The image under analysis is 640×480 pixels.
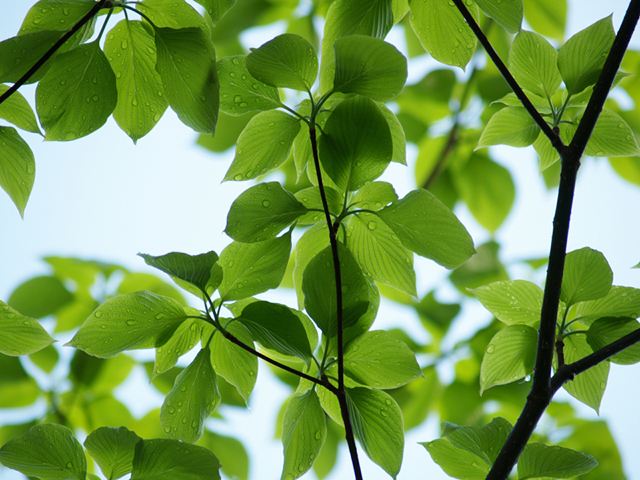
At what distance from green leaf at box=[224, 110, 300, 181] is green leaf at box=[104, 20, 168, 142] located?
0.25 feet

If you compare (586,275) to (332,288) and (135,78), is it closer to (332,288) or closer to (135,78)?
(332,288)

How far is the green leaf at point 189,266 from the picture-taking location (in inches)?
9.9

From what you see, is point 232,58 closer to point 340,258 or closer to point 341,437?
point 340,258

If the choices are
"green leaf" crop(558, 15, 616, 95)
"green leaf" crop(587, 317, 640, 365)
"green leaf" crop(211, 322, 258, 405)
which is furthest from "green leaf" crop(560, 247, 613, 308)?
"green leaf" crop(211, 322, 258, 405)

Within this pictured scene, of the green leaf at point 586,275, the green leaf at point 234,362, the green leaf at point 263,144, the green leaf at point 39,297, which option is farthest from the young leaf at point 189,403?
the green leaf at point 39,297

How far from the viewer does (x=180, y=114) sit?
1.00 ft

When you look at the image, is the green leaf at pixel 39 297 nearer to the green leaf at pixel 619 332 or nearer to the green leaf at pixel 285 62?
the green leaf at pixel 285 62

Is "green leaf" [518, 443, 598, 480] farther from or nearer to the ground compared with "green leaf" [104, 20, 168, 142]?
nearer to the ground

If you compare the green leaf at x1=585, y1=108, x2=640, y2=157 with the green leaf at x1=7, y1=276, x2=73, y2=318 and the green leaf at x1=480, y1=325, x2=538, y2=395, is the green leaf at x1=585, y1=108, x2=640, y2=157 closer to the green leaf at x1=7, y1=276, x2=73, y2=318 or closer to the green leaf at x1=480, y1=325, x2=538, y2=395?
the green leaf at x1=480, y1=325, x2=538, y2=395

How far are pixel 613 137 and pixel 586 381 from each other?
19cm

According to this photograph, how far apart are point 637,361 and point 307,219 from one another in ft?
0.83

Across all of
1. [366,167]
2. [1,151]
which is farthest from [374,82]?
[1,151]

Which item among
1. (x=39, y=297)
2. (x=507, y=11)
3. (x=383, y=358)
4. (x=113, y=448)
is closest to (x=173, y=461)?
(x=113, y=448)

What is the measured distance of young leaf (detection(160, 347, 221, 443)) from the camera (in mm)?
295
